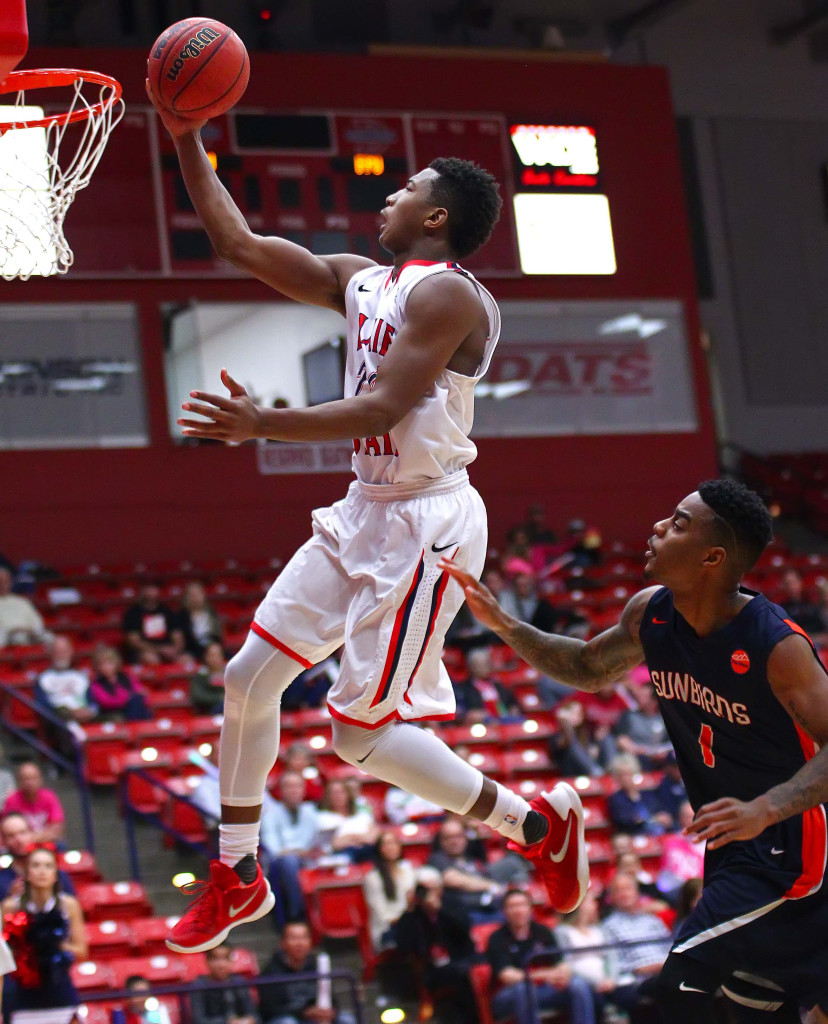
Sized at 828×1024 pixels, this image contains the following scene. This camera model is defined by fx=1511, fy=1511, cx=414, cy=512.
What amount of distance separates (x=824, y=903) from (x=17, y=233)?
3243mm

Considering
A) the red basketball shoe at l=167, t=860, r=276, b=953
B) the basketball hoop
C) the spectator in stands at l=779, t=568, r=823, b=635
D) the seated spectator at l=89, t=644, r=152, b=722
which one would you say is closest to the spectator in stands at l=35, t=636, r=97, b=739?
the seated spectator at l=89, t=644, r=152, b=722

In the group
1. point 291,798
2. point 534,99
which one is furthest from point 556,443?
point 291,798

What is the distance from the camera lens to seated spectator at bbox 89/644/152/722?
10477 millimetres

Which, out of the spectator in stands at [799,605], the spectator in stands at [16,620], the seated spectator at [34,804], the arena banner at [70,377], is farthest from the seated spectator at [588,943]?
the arena banner at [70,377]

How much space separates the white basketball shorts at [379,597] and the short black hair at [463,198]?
70cm

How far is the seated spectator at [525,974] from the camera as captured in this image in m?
7.34

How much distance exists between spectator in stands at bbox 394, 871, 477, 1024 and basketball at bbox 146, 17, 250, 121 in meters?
4.88

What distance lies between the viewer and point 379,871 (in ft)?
27.1

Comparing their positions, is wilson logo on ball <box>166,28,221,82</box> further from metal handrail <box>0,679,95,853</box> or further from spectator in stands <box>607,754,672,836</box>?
spectator in stands <box>607,754,672,836</box>

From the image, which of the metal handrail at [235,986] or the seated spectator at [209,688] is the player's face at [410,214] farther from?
the seated spectator at [209,688]

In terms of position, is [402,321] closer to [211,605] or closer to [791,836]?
[791,836]

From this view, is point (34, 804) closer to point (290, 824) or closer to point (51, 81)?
point (290, 824)

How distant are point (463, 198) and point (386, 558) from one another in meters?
1.04

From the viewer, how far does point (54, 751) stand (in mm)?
10258
